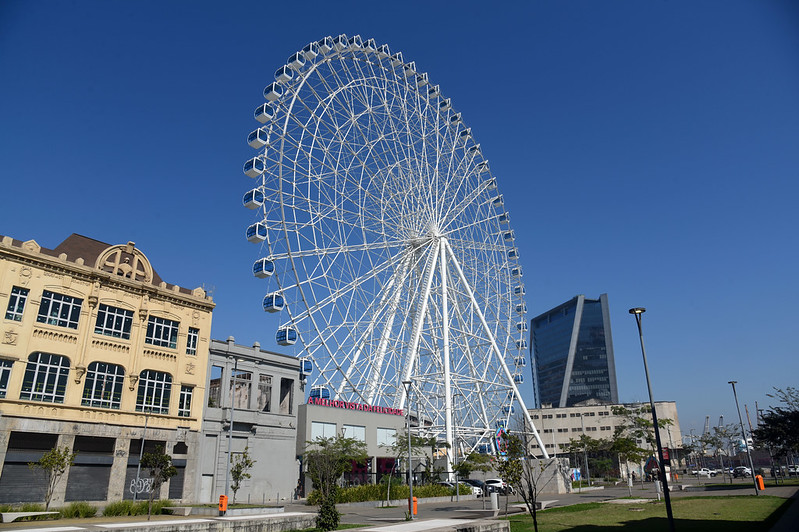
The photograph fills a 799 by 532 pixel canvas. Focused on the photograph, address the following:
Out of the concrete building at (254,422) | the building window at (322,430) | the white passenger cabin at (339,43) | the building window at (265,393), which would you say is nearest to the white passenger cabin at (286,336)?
the concrete building at (254,422)

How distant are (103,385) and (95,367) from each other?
132 cm

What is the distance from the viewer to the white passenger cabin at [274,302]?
136 feet

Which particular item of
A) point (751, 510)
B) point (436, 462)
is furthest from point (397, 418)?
point (751, 510)

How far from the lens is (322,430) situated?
170 ft

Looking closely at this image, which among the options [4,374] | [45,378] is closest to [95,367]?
[45,378]

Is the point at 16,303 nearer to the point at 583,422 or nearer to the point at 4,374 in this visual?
the point at 4,374

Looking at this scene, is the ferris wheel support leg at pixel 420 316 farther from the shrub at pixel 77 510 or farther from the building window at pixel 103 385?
the shrub at pixel 77 510

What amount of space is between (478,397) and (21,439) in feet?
127

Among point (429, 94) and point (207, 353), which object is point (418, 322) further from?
point (429, 94)

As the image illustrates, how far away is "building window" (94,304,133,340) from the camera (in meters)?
38.5

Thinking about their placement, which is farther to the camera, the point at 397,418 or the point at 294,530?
the point at 397,418

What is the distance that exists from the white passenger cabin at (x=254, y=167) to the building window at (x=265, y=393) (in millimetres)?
18352

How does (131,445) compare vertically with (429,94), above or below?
below

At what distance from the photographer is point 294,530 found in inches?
928
